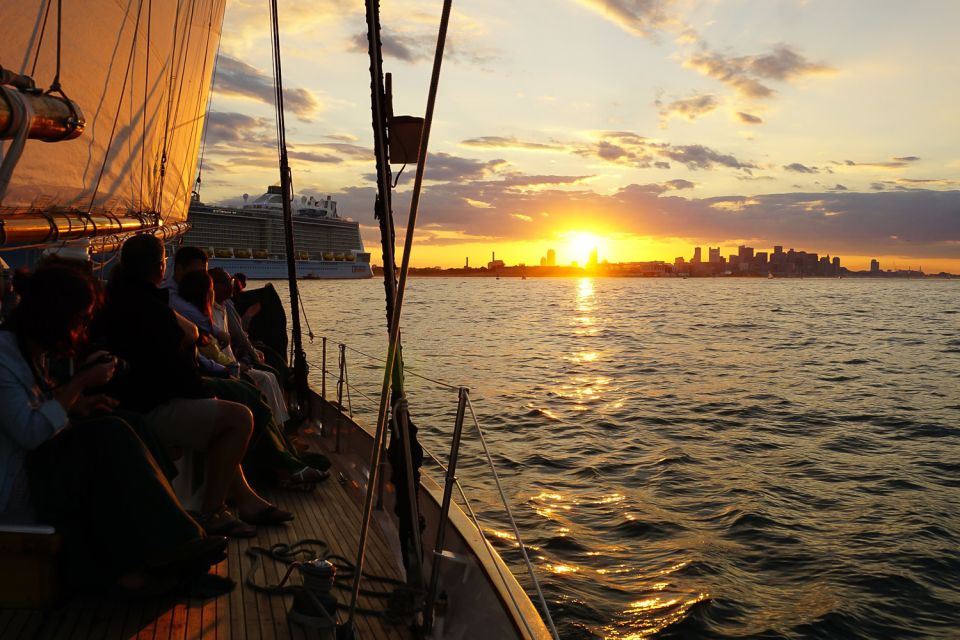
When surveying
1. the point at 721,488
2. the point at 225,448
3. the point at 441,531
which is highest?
the point at 225,448

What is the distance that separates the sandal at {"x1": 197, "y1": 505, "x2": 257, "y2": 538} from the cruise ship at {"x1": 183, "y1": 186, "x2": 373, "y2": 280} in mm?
74239

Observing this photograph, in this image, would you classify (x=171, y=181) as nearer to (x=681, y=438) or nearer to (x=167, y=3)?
(x=167, y=3)

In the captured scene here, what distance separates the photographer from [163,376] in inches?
130

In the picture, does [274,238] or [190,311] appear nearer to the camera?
[190,311]

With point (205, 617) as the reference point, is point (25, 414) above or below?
above

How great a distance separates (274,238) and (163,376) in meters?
86.6

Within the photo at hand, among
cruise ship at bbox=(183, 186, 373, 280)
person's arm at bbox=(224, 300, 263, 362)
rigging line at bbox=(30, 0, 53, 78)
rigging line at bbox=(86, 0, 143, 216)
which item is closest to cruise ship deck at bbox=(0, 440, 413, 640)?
rigging line at bbox=(30, 0, 53, 78)

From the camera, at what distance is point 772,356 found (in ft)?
77.4

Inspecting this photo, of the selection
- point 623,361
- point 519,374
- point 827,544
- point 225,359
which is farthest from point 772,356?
point 225,359

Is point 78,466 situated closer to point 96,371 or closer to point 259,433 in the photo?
point 96,371

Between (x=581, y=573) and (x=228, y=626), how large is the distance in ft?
12.4

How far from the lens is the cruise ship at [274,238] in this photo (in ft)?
265

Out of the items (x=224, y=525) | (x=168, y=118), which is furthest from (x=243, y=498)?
(x=168, y=118)

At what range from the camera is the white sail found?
173 inches
